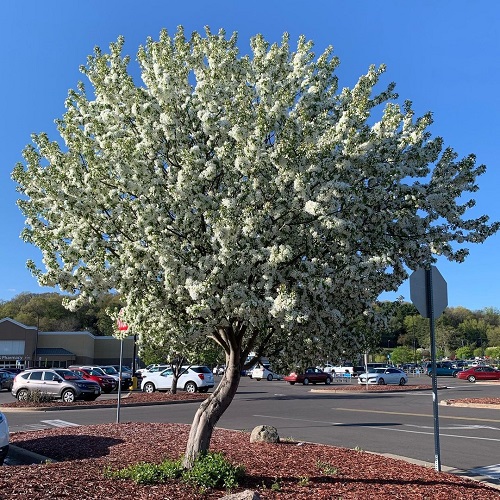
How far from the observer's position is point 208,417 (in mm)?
7625

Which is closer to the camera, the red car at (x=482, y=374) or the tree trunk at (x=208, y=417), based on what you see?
the tree trunk at (x=208, y=417)

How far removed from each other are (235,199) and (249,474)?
3.58 m

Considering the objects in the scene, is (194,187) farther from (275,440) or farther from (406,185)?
(275,440)

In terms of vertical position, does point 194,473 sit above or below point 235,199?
below

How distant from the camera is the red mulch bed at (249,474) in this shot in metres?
6.27

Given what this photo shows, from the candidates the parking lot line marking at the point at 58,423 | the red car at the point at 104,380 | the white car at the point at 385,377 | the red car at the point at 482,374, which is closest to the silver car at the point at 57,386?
the red car at the point at 104,380

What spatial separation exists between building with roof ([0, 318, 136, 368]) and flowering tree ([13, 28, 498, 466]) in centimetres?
6442

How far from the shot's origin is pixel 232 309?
6.49 meters

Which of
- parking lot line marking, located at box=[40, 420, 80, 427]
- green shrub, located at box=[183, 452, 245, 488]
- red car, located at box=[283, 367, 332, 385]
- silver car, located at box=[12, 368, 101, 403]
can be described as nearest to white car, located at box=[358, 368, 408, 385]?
red car, located at box=[283, 367, 332, 385]

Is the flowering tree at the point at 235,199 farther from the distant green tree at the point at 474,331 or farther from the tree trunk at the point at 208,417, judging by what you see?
the distant green tree at the point at 474,331

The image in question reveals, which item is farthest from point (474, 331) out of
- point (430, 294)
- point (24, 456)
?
point (24, 456)

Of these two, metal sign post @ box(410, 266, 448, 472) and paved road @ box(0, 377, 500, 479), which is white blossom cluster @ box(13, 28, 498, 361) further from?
paved road @ box(0, 377, 500, 479)

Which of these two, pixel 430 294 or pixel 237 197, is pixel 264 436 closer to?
pixel 430 294

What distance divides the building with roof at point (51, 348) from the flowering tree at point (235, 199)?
64.4 metres
